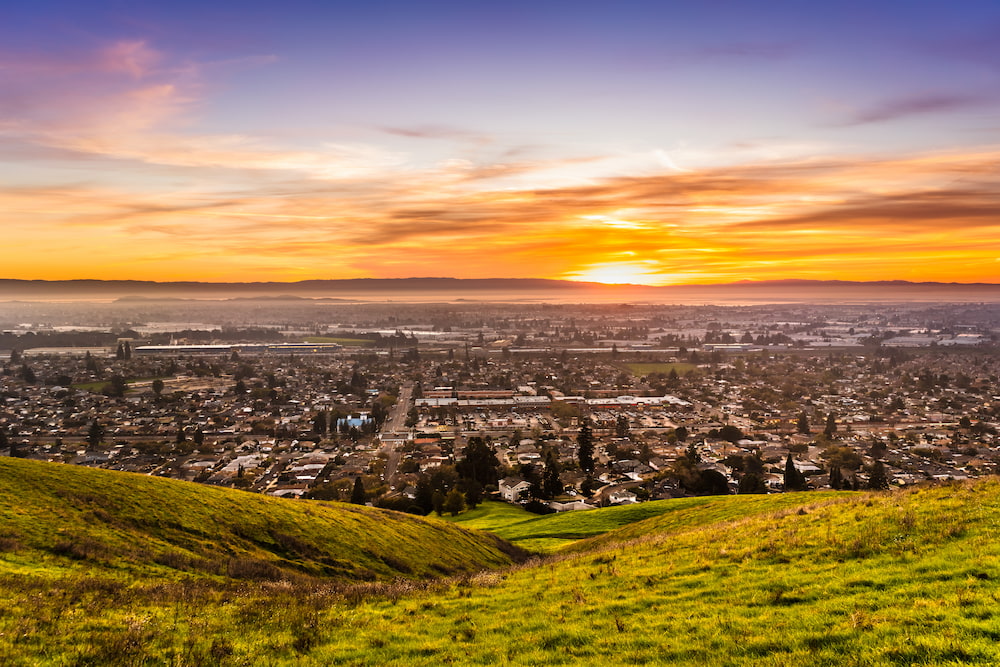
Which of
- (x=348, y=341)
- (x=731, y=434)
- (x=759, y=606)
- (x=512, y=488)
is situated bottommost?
(x=512, y=488)

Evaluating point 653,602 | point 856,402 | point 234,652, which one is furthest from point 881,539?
point 856,402

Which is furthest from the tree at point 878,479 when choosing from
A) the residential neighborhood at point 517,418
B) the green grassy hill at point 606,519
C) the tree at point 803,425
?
the green grassy hill at point 606,519

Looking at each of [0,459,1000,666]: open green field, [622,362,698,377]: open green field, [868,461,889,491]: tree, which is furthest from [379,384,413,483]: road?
[622,362,698,377]: open green field

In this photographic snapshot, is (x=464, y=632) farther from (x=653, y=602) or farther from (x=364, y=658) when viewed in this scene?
(x=653, y=602)

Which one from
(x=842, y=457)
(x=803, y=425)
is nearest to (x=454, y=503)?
(x=842, y=457)

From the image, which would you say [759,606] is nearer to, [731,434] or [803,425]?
[731,434]

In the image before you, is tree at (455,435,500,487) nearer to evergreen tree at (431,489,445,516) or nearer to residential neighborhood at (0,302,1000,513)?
residential neighborhood at (0,302,1000,513)
